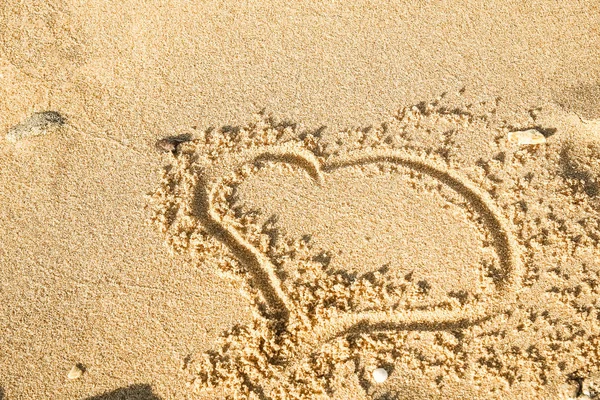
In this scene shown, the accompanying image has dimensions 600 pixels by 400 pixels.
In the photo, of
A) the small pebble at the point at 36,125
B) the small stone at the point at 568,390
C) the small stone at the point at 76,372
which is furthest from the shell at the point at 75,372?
the small stone at the point at 568,390

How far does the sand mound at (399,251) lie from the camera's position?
2.85 metres

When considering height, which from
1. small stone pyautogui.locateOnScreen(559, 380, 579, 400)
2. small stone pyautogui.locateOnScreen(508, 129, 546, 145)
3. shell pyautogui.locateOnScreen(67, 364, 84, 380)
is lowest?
small stone pyautogui.locateOnScreen(559, 380, 579, 400)

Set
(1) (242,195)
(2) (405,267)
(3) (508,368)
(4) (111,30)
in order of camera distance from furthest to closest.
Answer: (4) (111,30) < (1) (242,195) < (2) (405,267) < (3) (508,368)

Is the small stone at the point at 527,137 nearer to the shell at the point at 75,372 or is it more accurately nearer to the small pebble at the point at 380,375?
the small pebble at the point at 380,375

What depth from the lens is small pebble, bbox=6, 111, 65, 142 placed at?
3.49 m

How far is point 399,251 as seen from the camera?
3168mm

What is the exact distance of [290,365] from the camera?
2869mm

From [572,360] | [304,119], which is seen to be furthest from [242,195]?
[572,360]

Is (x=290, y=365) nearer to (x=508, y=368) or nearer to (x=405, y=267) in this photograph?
(x=405, y=267)

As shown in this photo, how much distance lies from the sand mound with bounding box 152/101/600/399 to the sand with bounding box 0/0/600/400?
0.01 meters

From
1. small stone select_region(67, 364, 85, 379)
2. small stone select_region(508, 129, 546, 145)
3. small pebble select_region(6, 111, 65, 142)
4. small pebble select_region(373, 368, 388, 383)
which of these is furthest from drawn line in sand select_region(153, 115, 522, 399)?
small pebble select_region(6, 111, 65, 142)

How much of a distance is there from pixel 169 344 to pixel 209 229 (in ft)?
2.37

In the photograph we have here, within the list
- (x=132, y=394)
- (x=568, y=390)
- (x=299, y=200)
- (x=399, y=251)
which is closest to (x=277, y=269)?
(x=299, y=200)

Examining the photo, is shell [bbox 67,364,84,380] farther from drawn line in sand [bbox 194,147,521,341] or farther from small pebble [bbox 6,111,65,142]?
small pebble [bbox 6,111,65,142]
